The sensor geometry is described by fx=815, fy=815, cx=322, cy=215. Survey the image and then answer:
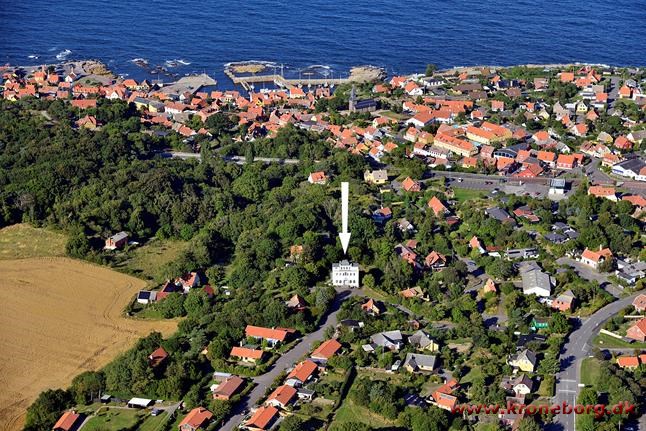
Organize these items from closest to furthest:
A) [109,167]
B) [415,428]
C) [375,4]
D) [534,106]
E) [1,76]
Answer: [415,428] < [109,167] < [534,106] < [1,76] < [375,4]

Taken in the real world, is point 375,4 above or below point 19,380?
above

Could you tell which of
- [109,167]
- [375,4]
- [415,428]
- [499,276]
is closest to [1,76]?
[109,167]

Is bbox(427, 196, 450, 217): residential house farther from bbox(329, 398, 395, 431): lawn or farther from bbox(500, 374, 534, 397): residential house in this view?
bbox(329, 398, 395, 431): lawn

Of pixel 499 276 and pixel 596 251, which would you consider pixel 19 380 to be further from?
pixel 596 251

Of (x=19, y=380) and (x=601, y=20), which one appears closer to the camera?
(x=19, y=380)

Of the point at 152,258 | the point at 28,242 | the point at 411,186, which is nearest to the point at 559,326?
the point at 411,186

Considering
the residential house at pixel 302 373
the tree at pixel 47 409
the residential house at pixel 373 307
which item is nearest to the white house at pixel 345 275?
the residential house at pixel 373 307

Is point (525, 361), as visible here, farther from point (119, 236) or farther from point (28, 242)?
point (28, 242)

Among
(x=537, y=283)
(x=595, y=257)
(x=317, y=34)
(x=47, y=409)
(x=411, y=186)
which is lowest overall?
(x=47, y=409)
